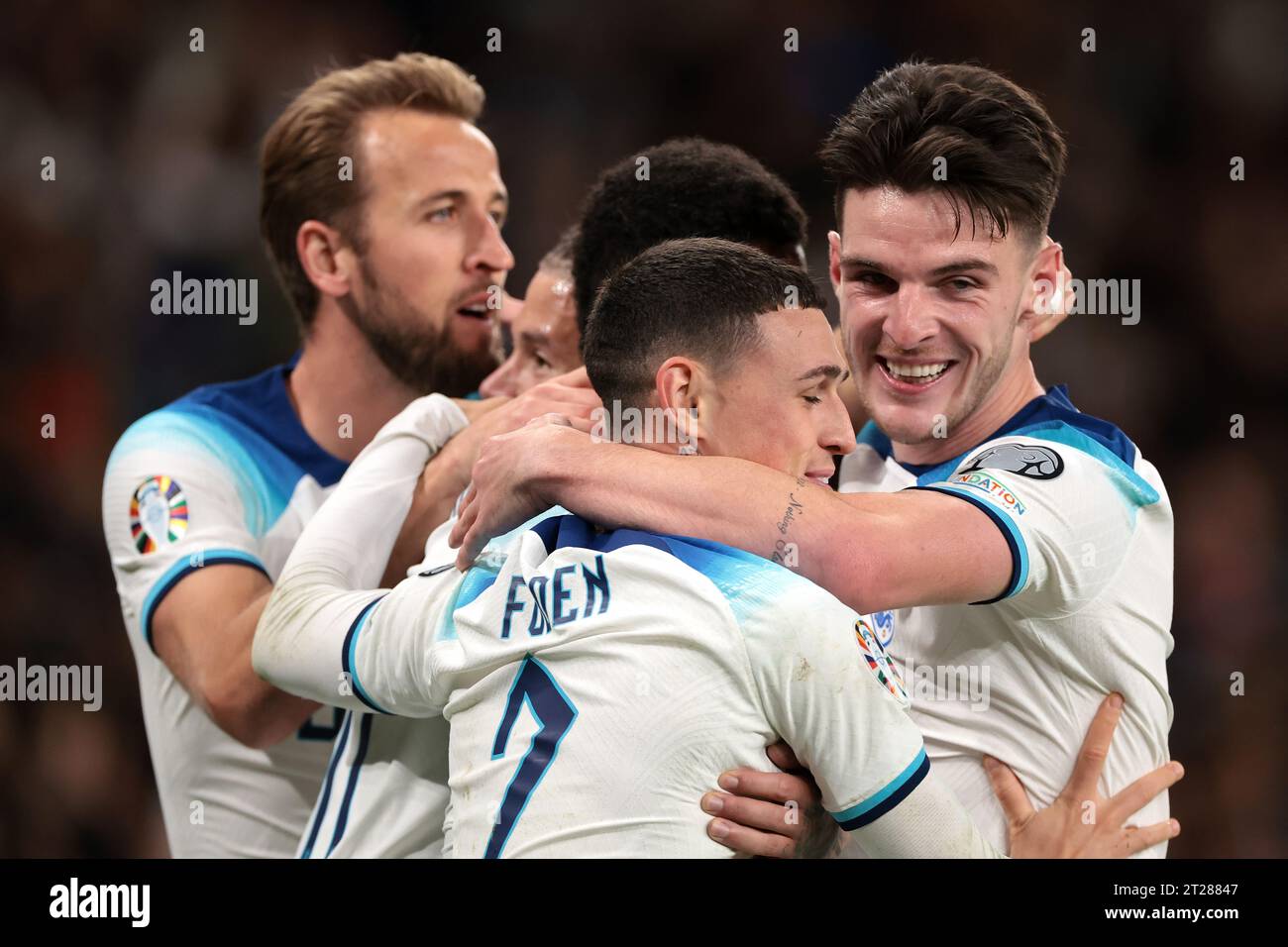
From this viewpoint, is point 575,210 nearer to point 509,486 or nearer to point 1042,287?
point 1042,287

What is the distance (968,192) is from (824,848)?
1.36 metres

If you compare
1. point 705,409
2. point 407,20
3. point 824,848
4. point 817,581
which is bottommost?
point 824,848

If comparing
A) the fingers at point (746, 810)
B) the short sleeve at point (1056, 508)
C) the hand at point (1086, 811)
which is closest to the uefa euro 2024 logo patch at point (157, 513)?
the fingers at point (746, 810)

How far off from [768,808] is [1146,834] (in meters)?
0.96

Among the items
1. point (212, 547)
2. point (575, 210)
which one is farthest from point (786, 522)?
point (575, 210)

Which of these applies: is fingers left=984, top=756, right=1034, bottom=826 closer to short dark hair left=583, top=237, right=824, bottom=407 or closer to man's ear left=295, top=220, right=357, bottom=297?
short dark hair left=583, top=237, right=824, bottom=407

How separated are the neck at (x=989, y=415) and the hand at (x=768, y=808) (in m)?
1.00

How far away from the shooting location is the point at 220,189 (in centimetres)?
608

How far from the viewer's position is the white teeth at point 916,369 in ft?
9.38

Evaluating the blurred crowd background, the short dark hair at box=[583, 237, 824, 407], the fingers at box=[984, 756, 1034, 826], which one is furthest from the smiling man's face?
the blurred crowd background

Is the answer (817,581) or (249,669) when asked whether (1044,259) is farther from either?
(249,669)

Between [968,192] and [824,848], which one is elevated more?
[968,192]

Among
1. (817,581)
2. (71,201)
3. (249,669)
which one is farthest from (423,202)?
(71,201)

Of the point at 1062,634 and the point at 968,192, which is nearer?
the point at 1062,634
